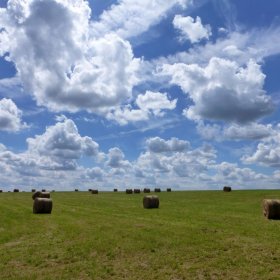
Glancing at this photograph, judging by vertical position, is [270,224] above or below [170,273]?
above

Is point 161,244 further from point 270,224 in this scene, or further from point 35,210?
point 35,210

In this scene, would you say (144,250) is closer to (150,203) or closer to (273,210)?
(273,210)

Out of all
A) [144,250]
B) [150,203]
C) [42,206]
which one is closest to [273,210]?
[144,250]

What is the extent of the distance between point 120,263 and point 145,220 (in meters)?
14.0

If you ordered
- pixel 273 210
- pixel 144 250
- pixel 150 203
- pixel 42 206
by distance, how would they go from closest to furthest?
pixel 144 250 < pixel 273 210 < pixel 42 206 < pixel 150 203

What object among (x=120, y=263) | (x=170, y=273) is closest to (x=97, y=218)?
(x=120, y=263)

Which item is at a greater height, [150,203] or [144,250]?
[150,203]

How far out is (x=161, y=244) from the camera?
1029 inches

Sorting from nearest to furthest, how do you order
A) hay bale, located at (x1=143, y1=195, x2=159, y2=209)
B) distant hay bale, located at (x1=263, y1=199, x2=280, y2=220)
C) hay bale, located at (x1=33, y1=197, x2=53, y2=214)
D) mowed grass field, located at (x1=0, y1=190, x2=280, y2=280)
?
mowed grass field, located at (x1=0, y1=190, x2=280, y2=280), distant hay bale, located at (x1=263, y1=199, x2=280, y2=220), hay bale, located at (x1=33, y1=197, x2=53, y2=214), hay bale, located at (x1=143, y1=195, x2=159, y2=209)

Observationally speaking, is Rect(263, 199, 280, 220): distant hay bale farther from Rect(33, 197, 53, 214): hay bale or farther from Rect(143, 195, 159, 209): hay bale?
Rect(33, 197, 53, 214): hay bale

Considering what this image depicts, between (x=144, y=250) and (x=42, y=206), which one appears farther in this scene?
(x=42, y=206)

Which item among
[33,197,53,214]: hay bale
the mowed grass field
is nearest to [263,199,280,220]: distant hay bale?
the mowed grass field

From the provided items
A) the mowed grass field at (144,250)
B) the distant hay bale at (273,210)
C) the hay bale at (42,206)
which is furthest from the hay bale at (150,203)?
the distant hay bale at (273,210)

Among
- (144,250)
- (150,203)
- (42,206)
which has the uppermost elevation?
(150,203)
